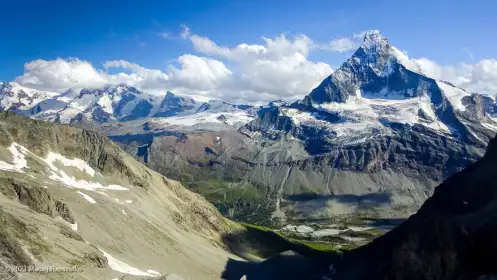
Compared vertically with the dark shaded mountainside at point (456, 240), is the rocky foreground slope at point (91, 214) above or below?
below

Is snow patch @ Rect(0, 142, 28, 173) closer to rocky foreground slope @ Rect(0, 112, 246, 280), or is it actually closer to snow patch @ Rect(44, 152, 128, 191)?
rocky foreground slope @ Rect(0, 112, 246, 280)

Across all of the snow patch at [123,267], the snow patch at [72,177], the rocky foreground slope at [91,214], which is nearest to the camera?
the rocky foreground slope at [91,214]

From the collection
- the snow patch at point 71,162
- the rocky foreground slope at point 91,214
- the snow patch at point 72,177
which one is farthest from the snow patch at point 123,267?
the snow patch at point 71,162

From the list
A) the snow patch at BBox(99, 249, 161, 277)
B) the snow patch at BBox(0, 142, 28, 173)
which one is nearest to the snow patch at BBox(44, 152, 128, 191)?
the snow patch at BBox(0, 142, 28, 173)

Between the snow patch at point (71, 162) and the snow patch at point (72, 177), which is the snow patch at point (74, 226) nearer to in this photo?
the snow patch at point (72, 177)

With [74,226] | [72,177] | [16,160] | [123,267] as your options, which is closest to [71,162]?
[72,177]

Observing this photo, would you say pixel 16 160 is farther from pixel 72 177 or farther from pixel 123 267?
pixel 123 267
